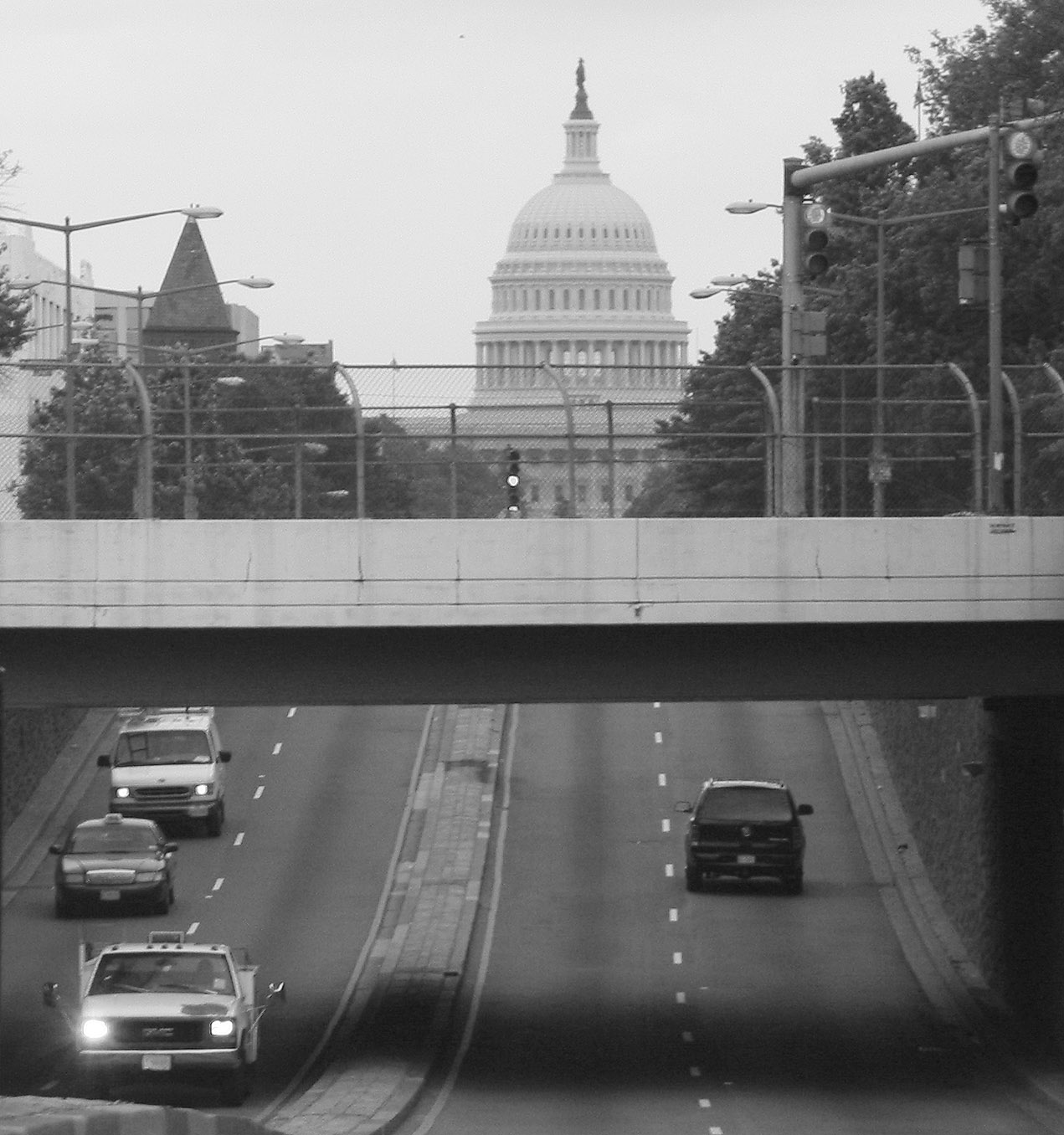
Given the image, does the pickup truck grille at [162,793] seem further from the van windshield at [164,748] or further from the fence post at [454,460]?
the fence post at [454,460]

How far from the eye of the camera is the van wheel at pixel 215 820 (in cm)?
5178

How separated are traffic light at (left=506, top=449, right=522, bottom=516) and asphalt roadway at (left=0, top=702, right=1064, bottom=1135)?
641 cm

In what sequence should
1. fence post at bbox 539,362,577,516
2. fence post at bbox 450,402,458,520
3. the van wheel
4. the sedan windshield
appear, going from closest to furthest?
fence post at bbox 539,362,577,516 → fence post at bbox 450,402,458,520 → the sedan windshield → the van wheel

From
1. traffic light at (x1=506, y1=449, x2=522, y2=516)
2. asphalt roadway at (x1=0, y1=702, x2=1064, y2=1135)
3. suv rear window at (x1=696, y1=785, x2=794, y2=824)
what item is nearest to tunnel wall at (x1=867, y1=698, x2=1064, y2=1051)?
asphalt roadway at (x1=0, y1=702, x2=1064, y2=1135)

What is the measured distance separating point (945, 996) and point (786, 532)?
44.8 ft

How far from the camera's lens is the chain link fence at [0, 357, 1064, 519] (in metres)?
26.2

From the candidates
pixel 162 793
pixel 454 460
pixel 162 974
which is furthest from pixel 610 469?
pixel 162 793

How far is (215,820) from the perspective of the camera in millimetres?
52031

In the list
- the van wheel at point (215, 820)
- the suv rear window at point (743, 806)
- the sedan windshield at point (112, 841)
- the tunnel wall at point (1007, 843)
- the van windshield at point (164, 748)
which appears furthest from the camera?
the van wheel at point (215, 820)

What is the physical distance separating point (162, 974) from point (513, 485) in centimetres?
664

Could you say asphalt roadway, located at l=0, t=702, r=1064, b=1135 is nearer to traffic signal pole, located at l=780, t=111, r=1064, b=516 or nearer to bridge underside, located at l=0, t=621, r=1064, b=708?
bridge underside, located at l=0, t=621, r=1064, b=708

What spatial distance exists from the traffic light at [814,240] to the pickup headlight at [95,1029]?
1146cm

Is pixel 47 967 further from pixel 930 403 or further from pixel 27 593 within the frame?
pixel 930 403

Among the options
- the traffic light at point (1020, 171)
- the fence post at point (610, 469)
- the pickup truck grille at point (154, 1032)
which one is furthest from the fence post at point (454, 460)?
the traffic light at point (1020, 171)
